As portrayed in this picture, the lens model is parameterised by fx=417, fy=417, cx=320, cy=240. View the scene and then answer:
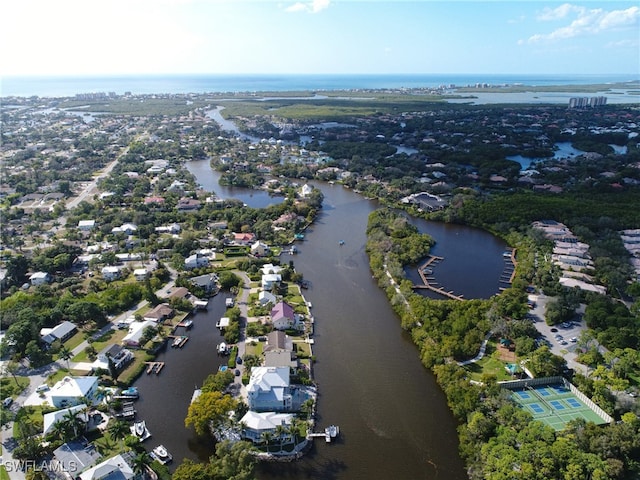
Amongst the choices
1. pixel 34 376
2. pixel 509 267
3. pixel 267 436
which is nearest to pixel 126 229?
pixel 34 376

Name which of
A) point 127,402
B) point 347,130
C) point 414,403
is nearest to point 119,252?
point 127,402

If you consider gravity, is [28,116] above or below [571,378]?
above

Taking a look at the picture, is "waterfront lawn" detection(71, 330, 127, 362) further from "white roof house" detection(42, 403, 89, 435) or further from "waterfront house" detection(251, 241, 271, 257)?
"waterfront house" detection(251, 241, 271, 257)

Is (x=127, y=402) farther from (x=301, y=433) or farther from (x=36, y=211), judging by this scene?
(x=36, y=211)

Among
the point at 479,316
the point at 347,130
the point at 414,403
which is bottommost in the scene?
the point at 414,403

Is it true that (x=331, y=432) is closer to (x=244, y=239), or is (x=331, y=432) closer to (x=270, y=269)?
(x=270, y=269)

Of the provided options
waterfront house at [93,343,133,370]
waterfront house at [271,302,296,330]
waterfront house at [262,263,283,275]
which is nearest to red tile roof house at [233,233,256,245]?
waterfront house at [262,263,283,275]

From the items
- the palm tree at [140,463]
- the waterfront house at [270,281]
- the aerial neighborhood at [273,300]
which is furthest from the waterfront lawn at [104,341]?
the waterfront house at [270,281]
